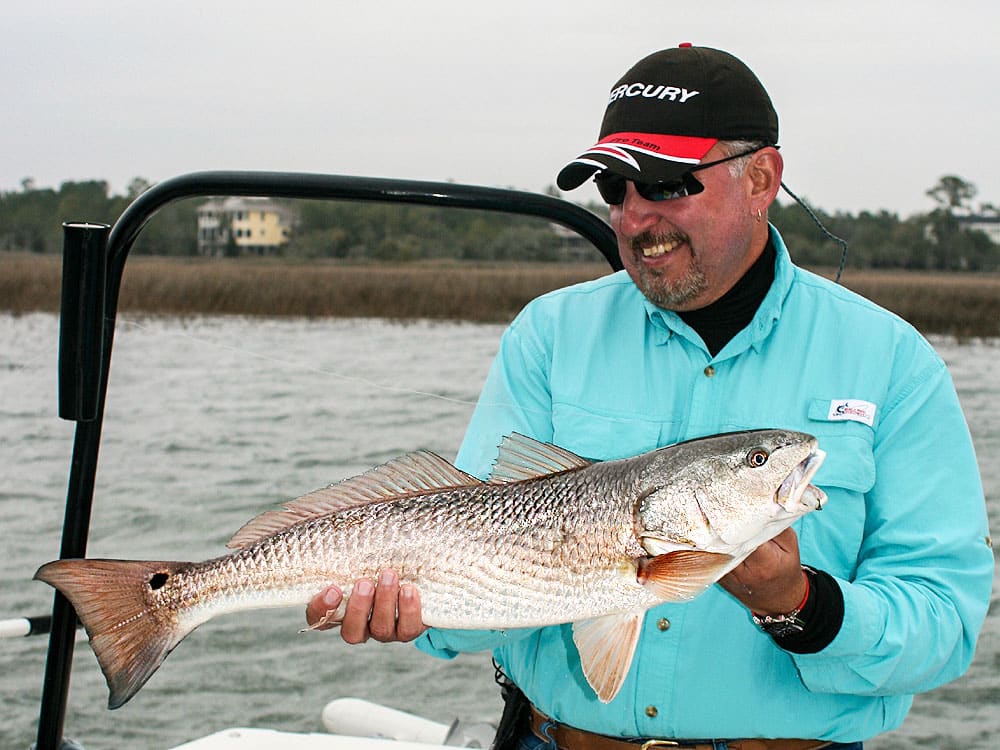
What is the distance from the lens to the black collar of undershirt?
300 cm

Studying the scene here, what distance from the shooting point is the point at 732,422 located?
2.81 metres

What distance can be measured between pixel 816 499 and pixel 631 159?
1.00 m

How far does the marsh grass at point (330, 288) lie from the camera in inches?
Answer: 500

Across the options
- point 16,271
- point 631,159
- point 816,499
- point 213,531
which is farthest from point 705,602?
point 16,271

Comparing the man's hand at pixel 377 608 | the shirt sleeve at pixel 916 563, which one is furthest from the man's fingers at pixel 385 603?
the shirt sleeve at pixel 916 563

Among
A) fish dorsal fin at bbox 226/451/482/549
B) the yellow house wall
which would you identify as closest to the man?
fish dorsal fin at bbox 226/451/482/549

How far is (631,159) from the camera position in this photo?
9.16ft

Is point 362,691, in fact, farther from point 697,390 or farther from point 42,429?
point 42,429

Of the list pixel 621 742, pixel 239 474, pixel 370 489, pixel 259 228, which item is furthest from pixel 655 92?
pixel 239 474

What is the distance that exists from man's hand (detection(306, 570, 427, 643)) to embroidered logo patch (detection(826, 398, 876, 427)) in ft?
3.59

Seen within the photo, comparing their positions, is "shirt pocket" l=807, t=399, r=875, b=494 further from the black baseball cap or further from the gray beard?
the black baseball cap

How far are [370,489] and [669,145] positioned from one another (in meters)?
A: 1.12

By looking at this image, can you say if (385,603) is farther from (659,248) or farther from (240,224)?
(240,224)

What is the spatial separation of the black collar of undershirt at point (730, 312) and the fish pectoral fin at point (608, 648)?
856mm
